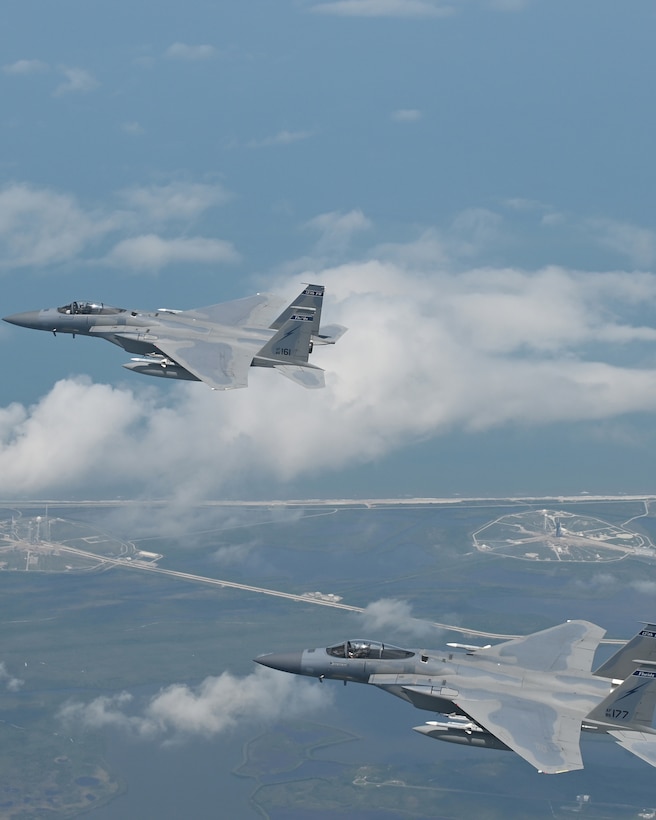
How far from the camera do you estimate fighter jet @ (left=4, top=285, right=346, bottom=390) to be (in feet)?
302

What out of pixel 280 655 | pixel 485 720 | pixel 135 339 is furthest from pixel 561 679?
pixel 135 339

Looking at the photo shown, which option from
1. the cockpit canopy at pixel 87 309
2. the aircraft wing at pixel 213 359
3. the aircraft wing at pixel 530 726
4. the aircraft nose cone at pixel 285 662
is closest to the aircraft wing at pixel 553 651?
the aircraft wing at pixel 530 726

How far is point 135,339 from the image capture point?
96312 mm

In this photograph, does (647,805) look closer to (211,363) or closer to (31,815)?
(31,815)

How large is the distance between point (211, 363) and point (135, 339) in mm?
7681

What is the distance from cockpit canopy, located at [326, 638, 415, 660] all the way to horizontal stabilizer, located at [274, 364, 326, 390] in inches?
736

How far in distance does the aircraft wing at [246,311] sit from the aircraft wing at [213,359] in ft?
17.7

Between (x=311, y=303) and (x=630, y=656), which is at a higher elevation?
(x=311, y=303)

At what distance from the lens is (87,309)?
326 feet

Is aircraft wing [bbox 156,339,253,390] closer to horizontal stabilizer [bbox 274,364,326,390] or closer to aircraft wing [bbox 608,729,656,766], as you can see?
horizontal stabilizer [bbox 274,364,326,390]

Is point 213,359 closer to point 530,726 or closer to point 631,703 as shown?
point 530,726

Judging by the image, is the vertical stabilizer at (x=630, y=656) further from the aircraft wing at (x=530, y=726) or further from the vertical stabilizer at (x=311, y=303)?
the vertical stabilizer at (x=311, y=303)

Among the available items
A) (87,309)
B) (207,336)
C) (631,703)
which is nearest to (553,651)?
(631,703)

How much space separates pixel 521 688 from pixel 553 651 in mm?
5520
